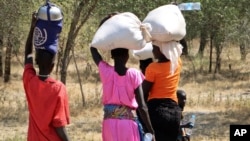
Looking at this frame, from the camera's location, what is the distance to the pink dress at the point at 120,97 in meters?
3.61

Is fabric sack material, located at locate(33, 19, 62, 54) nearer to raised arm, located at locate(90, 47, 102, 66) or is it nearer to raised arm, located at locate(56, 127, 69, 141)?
raised arm, located at locate(56, 127, 69, 141)

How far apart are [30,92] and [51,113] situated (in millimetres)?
200

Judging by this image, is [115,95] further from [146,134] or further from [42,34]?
[42,34]

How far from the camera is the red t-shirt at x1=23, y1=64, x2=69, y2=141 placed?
10.4ft

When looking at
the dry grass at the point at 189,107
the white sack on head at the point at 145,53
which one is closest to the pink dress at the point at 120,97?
the white sack on head at the point at 145,53

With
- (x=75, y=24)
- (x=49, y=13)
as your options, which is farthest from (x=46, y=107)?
(x=75, y=24)

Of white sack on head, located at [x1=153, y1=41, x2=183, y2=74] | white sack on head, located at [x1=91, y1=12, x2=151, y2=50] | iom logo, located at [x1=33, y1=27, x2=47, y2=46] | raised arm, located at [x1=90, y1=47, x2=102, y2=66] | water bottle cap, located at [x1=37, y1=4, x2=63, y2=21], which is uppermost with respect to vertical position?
water bottle cap, located at [x1=37, y1=4, x2=63, y2=21]

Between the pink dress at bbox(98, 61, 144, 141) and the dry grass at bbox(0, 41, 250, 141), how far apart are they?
466cm

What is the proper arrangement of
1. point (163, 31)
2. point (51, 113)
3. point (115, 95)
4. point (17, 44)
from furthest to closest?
point (17, 44)
point (163, 31)
point (115, 95)
point (51, 113)

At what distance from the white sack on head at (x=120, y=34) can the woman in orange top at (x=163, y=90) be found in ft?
1.57

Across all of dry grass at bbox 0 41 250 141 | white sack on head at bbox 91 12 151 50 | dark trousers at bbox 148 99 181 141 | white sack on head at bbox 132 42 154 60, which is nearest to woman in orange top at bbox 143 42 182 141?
dark trousers at bbox 148 99 181 141

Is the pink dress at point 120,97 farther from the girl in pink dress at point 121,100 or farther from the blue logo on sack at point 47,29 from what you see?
the blue logo on sack at point 47,29

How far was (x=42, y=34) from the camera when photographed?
323cm

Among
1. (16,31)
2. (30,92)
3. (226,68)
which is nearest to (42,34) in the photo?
(30,92)
